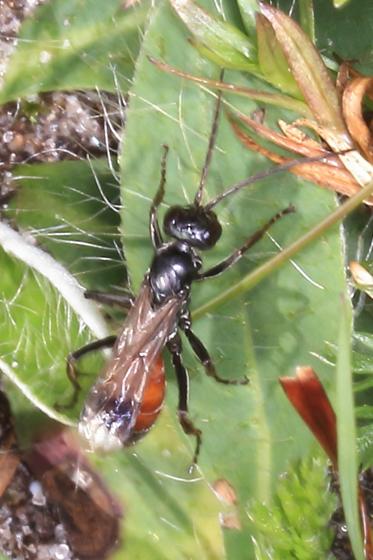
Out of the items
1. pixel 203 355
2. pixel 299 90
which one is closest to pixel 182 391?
pixel 203 355

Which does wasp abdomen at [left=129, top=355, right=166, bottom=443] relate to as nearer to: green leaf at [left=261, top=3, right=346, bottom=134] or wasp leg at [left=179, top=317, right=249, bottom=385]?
wasp leg at [left=179, top=317, right=249, bottom=385]

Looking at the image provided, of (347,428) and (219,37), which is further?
(219,37)

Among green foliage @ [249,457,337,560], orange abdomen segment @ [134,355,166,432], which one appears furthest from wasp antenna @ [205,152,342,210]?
green foliage @ [249,457,337,560]

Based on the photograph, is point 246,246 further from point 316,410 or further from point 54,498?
point 54,498

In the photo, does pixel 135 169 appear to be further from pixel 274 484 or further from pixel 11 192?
pixel 274 484

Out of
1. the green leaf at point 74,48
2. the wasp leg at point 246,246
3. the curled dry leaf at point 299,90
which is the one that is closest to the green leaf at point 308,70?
the curled dry leaf at point 299,90

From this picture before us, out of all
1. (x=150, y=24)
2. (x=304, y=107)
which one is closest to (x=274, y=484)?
(x=304, y=107)
